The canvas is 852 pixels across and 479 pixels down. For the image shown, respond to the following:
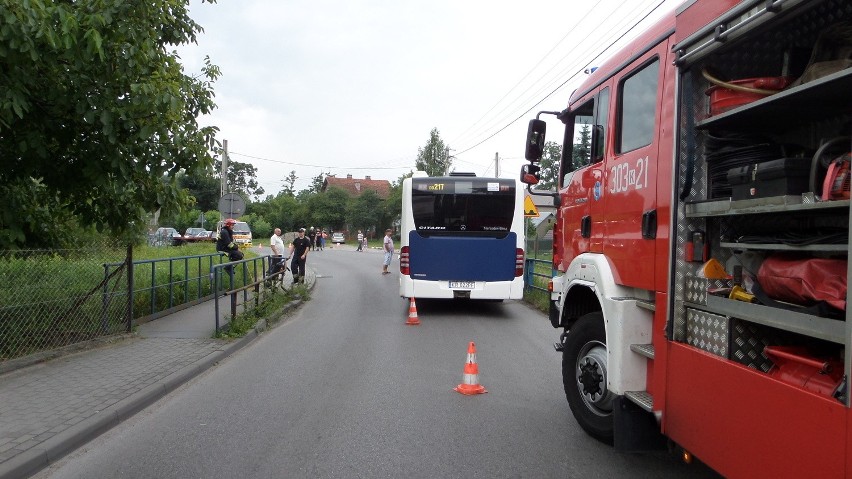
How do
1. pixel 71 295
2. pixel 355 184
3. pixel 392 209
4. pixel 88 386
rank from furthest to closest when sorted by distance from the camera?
pixel 355 184 → pixel 392 209 → pixel 71 295 → pixel 88 386

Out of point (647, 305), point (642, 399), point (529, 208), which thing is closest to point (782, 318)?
point (647, 305)

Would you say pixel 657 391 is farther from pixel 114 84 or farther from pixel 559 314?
pixel 114 84

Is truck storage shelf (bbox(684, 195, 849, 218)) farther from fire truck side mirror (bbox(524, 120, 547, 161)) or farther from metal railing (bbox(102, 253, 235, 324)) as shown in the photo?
metal railing (bbox(102, 253, 235, 324))

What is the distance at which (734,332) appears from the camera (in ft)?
9.92

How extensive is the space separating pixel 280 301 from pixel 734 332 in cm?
1142

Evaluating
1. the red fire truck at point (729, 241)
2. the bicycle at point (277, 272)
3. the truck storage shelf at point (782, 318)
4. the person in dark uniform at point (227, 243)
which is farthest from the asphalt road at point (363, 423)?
the person in dark uniform at point (227, 243)

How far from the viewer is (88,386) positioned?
20.6ft

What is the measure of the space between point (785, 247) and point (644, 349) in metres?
1.27

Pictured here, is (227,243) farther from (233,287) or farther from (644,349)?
(644,349)

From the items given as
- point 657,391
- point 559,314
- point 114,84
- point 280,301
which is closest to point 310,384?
point 559,314

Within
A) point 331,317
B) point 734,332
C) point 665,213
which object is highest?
point 665,213

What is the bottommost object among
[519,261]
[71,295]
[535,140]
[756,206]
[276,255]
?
[71,295]

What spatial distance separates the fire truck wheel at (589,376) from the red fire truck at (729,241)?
0.02 m

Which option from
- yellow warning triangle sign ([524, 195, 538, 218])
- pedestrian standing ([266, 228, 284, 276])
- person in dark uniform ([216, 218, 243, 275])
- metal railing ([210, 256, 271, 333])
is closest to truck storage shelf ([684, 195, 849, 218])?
metal railing ([210, 256, 271, 333])
